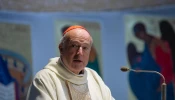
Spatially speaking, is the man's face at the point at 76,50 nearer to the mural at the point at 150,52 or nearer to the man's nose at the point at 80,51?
the man's nose at the point at 80,51

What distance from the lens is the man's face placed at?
2344 mm

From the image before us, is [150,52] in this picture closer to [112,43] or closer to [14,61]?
[112,43]

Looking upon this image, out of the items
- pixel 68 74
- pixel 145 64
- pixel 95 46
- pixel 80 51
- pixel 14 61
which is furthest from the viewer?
pixel 145 64

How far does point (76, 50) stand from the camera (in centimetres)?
235

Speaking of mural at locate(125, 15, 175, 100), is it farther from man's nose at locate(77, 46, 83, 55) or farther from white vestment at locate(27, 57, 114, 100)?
man's nose at locate(77, 46, 83, 55)

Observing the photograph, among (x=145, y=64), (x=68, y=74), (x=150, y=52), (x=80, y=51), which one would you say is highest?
(x=80, y=51)

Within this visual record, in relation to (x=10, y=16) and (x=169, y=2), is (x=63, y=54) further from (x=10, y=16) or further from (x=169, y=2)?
(x=169, y=2)

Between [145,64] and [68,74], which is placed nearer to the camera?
[68,74]

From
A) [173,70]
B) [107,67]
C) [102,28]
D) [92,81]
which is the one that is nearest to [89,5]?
[102,28]

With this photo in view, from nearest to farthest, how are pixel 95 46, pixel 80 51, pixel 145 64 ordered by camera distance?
pixel 80 51
pixel 95 46
pixel 145 64

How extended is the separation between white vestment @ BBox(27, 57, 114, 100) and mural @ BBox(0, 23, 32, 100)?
151 centimetres

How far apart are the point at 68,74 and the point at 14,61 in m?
1.68

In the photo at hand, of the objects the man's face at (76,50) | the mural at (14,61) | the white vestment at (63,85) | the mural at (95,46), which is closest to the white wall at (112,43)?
the mural at (95,46)

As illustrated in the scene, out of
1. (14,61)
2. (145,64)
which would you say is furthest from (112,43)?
(14,61)
